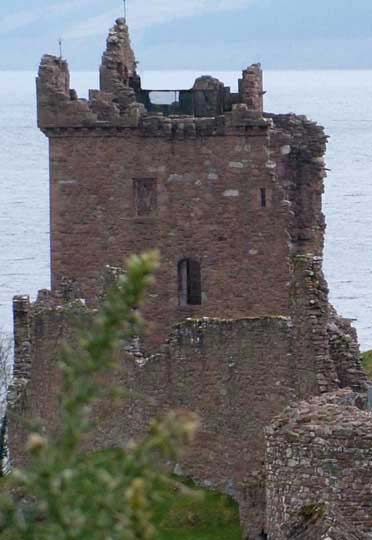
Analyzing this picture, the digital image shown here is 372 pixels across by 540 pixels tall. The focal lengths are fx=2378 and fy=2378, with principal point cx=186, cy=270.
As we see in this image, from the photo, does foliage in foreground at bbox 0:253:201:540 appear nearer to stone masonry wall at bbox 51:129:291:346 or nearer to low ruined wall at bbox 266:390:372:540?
low ruined wall at bbox 266:390:372:540

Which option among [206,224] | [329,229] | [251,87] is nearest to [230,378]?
[206,224]

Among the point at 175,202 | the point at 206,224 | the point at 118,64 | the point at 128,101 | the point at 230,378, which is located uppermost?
the point at 118,64

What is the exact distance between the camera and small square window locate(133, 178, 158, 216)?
118 ft

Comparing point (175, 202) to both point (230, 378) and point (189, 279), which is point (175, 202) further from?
point (230, 378)

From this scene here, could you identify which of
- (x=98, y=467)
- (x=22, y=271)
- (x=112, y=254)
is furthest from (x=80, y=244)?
(x=22, y=271)

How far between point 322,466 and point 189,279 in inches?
706

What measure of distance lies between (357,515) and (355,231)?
81.4m

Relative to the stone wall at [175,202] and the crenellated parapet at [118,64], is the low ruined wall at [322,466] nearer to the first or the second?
the stone wall at [175,202]

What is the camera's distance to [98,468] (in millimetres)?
7625

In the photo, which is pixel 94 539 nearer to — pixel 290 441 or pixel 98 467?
pixel 98 467

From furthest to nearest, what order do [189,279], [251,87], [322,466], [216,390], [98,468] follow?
[251,87] < [189,279] < [216,390] < [322,466] < [98,468]

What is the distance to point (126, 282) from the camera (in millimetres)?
7625

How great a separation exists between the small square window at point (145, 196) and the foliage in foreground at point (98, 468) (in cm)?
Result: 2831

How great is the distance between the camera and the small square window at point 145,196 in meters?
35.9
